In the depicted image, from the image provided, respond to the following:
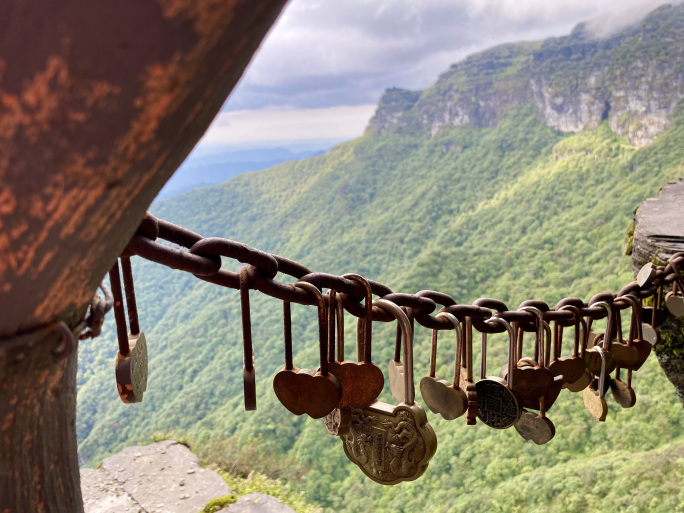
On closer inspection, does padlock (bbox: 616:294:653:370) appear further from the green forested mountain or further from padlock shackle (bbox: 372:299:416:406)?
the green forested mountain

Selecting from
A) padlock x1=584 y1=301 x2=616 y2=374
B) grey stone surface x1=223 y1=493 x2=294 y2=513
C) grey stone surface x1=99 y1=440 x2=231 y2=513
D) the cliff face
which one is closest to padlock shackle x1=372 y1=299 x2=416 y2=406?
padlock x1=584 y1=301 x2=616 y2=374

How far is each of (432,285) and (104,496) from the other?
37.9 metres

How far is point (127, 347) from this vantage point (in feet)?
3.40

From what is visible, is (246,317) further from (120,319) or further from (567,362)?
(567,362)

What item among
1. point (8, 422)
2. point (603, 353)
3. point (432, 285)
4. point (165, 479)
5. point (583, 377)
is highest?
point (8, 422)

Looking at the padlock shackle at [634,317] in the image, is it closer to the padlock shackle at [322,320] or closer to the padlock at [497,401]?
the padlock at [497,401]

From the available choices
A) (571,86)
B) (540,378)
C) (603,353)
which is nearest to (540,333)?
(540,378)

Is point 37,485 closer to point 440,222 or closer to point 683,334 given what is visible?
point 683,334

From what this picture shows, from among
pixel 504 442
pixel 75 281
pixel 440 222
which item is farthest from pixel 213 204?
pixel 75 281

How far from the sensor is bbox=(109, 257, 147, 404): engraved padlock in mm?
995

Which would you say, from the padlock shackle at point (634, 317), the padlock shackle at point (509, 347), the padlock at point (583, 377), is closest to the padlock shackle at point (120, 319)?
the padlock shackle at point (509, 347)

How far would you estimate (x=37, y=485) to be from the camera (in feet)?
2.03

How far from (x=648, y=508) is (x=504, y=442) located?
13.8m

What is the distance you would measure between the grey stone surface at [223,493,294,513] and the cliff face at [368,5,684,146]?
67.1 meters
